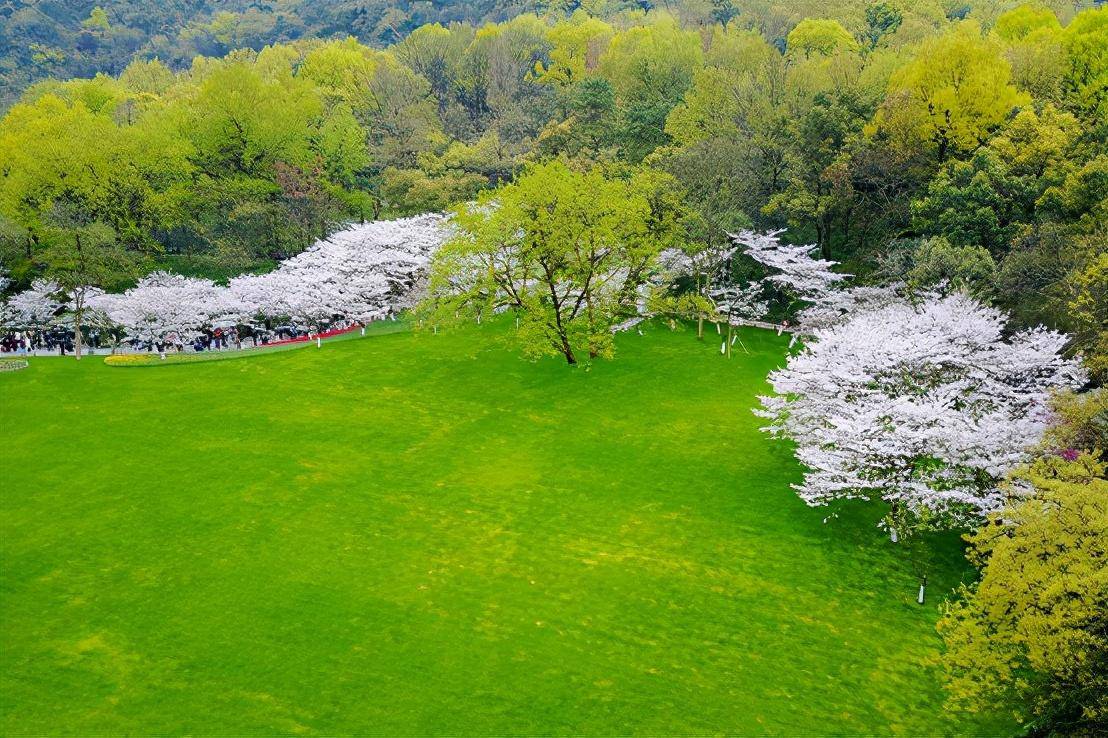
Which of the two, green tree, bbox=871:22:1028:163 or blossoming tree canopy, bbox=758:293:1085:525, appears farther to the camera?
green tree, bbox=871:22:1028:163

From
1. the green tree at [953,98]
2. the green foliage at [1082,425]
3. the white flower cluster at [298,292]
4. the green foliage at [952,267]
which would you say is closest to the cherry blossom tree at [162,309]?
the white flower cluster at [298,292]

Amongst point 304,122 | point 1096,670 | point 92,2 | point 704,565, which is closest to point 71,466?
point 704,565

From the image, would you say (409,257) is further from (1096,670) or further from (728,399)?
(1096,670)

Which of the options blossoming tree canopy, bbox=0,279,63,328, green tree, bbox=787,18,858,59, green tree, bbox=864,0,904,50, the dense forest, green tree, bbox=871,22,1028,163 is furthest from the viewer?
green tree, bbox=864,0,904,50

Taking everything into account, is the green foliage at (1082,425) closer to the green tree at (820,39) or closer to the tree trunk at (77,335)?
the tree trunk at (77,335)

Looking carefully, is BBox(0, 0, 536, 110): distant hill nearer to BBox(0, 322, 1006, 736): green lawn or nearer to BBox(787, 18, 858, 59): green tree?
BBox(787, 18, 858, 59): green tree

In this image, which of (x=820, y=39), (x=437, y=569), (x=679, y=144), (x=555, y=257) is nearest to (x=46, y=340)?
(x=555, y=257)

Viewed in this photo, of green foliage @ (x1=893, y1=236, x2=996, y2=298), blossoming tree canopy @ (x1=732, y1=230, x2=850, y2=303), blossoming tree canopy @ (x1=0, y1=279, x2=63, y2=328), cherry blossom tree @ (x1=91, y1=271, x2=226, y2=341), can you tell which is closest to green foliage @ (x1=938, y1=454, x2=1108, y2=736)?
green foliage @ (x1=893, y1=236, x2=996, y2=298)
